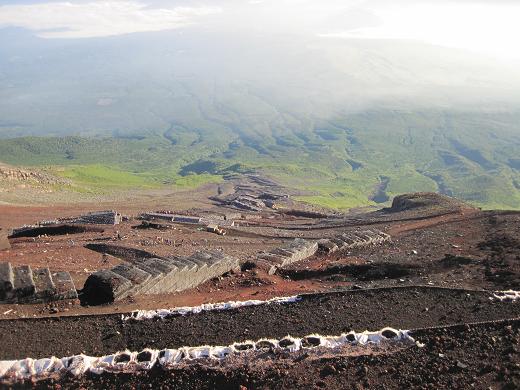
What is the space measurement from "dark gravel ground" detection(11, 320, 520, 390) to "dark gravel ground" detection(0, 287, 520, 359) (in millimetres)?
957

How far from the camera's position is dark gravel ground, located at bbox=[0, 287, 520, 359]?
8.26 m

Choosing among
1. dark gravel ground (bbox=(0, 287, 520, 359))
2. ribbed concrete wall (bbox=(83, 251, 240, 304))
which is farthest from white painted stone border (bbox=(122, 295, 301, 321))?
ribbed concrete wall (bbox=(83, 251, 240, 304))

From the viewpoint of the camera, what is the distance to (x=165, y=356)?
7594 millimetres

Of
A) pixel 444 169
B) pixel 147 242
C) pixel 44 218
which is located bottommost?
pixel 444 169

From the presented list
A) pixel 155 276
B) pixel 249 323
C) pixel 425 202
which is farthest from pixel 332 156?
pixel 249 323

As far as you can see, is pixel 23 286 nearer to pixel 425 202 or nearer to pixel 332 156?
pixel 425 202

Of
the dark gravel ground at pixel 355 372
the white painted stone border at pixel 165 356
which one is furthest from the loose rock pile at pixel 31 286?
the dark gravel ground at pixel 355 372

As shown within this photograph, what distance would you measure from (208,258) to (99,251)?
6672 millimetres

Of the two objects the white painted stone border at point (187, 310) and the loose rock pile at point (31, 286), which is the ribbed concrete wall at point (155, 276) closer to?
the loose rock pile at point (31, 286)

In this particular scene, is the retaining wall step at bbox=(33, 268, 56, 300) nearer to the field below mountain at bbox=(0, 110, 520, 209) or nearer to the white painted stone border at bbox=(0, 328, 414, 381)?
the white painted stone border at bbox=(0, 328, 414, 381)

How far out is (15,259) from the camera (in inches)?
616

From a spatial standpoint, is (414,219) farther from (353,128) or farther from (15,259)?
(353,128)

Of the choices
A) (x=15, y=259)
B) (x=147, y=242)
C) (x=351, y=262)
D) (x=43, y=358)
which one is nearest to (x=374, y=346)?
(x=43, y=358)

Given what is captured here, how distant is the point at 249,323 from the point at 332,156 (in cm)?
13280
